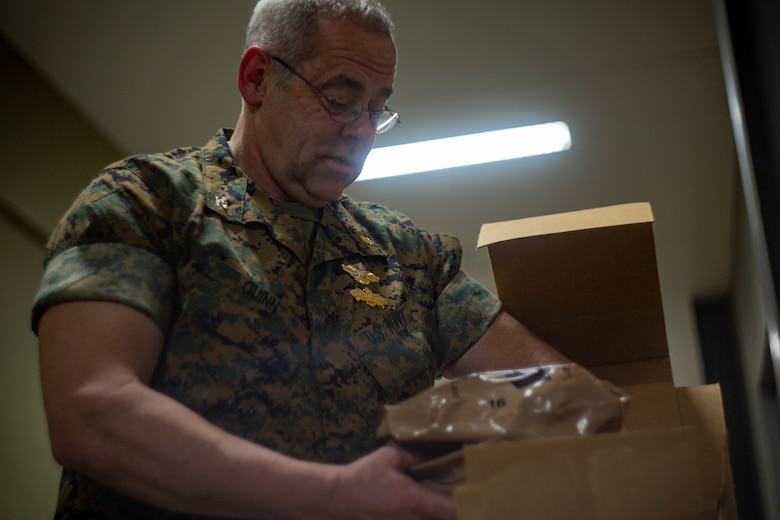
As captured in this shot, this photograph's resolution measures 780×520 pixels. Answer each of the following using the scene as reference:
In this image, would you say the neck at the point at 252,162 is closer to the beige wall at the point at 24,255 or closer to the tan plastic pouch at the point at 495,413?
the tan plastic pouch at the point at 495,413

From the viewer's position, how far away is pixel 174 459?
920mm

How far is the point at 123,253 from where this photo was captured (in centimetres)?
110

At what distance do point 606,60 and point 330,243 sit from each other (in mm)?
1983

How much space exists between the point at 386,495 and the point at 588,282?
61cm

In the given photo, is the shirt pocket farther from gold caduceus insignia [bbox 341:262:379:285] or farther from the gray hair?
the gray hair

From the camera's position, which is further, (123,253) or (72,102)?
(72,102)

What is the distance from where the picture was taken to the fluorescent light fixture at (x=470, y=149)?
343 cm

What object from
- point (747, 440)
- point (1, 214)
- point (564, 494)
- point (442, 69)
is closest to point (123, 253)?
point (564, 494)

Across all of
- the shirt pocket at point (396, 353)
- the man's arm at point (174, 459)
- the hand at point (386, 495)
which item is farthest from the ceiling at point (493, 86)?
the hand at point (386, 495)

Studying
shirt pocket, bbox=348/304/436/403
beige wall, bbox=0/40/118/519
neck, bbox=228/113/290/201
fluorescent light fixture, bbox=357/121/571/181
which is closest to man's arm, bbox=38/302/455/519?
shirt pocket, bbox=348/304/436/403

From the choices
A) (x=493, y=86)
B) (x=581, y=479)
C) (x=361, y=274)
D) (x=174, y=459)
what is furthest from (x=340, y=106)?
(x=493, y=86)

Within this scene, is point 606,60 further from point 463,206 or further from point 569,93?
point 463,206

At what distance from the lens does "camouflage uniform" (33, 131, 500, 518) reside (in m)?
1.10

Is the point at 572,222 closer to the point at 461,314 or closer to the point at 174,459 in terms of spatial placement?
the point at 461,314
